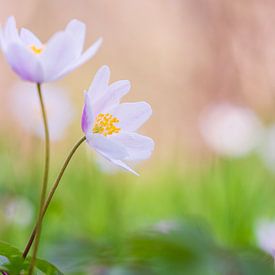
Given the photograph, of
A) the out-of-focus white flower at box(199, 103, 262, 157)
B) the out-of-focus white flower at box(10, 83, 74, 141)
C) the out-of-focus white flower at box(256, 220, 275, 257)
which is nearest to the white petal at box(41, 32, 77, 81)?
the out-of-focus white flower at box(256, 220, 275, 257)

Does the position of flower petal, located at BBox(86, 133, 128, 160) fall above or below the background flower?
below

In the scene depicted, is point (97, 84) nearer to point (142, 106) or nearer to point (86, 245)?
point (142, 106)

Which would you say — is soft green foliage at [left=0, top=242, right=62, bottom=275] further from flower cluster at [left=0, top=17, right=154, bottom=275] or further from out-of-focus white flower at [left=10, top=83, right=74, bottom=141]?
out-of-focus white flower at [left=10, top=83, right=74, bottom=141]

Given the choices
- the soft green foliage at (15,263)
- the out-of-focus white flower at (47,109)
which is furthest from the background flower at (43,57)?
the out-of-focus white flower at (47,109)

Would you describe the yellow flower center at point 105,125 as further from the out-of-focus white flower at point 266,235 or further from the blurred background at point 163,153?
the out-of-focus white flower at point 266,235

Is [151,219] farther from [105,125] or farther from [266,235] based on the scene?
[105,125]

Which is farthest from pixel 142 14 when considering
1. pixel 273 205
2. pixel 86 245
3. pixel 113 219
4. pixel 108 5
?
pixel 86 245
